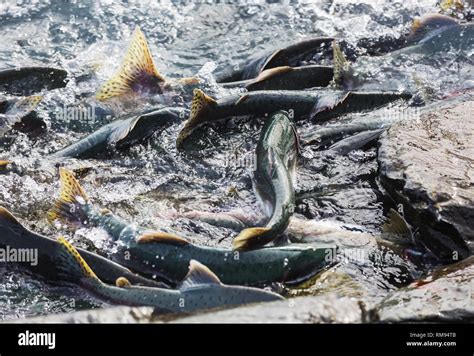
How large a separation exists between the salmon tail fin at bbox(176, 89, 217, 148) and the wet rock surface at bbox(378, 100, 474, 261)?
154 centimetres

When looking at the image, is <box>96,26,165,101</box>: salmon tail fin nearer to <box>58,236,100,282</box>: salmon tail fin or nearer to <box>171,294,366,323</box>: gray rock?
<box>58,236,100,282</box>: salmon tail fin

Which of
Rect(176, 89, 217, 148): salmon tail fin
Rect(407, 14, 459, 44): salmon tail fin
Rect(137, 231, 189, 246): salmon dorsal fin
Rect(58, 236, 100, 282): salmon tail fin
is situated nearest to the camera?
Rect(58, 236, 100, 282): salmon tail fin

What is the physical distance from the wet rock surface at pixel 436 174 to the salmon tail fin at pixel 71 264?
2.27 metres

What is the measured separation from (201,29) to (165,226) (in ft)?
14.3

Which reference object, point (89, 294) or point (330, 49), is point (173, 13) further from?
point (89, 294)

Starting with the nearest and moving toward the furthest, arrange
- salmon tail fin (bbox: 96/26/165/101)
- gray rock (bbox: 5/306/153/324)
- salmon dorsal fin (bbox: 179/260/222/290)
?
1. gray rock (bbox: 5/306/153/324)
2. salmon dorsal fin (bbox: 179/260/222/290)
3. salmon tail fin (bbox: 96/26/165/101)

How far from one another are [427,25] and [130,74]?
341 centimetres

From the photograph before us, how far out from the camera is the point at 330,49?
7754 millimetres

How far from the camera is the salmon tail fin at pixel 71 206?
193 inches

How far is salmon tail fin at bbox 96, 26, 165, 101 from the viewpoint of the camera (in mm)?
6410

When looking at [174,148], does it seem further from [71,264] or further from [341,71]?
[71,264]

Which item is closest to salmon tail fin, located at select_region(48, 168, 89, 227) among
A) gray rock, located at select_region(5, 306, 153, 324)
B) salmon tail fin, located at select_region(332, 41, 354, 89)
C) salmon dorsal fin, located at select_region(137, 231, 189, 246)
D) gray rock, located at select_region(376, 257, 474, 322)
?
salmon dorsal fin, located at select_region(137, 231, 189, 246)
